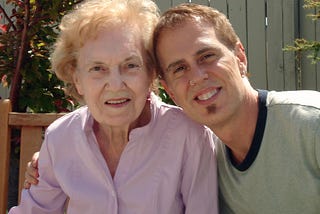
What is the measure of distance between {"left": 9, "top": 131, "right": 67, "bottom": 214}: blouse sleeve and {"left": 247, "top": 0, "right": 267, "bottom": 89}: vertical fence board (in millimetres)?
2961

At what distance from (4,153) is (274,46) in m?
3.13

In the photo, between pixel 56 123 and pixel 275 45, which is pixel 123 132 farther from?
pixel 275 45

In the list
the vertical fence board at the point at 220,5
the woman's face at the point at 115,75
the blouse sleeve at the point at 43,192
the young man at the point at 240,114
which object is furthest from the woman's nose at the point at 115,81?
the vertical fence board at the point at 220,5

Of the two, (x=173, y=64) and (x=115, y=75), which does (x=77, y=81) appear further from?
(x=173, y=64)

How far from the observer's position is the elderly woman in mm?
2145

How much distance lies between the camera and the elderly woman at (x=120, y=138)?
2.14 metres

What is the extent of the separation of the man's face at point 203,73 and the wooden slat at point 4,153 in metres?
0.91

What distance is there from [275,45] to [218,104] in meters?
3.14

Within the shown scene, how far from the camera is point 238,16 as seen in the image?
493 cm

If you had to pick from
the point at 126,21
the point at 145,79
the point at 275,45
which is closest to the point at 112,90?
the point at 145,79

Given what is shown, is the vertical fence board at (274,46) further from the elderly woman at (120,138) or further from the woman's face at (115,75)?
the woman's face at (115,75)

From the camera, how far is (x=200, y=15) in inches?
84.1

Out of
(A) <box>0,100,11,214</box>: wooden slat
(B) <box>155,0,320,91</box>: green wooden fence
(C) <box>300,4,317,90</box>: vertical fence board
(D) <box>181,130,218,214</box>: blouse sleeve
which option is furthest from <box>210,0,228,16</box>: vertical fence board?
(D) <box>181,130,218,214</box>: blouse sleeve

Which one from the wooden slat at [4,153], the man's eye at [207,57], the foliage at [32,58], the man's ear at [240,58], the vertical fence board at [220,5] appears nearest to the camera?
the man's eye at [207,57]
